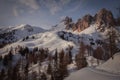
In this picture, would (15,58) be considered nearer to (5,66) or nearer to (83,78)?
(5,66)

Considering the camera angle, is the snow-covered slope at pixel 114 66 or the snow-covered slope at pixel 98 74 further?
the snow-covered slope at pixel 114 66

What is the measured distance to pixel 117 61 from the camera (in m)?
34.7

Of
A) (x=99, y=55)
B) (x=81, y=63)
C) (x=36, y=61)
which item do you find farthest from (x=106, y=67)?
(x=36, y=61)

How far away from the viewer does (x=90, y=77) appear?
79.2 ft

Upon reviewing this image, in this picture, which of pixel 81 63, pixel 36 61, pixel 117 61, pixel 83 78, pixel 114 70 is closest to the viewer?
pixel 83 78

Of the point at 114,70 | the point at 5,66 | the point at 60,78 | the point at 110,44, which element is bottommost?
the point at 5,66

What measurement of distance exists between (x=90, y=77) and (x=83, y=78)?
47.5 inches

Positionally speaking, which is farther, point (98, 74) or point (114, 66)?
point (114, 66)

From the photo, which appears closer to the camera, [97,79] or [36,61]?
[97,79]

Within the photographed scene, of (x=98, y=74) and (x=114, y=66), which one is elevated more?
(x=98, y=74)

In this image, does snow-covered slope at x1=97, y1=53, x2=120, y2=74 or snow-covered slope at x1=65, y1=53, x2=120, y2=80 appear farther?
snow-covered slope at x1=97, y1=53, x2=120, y2=74

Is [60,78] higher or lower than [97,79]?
lower

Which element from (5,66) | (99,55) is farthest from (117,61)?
(5,66)

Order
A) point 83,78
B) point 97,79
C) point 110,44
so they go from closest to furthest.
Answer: point 97,79 < point 83,78 < point 110,44
